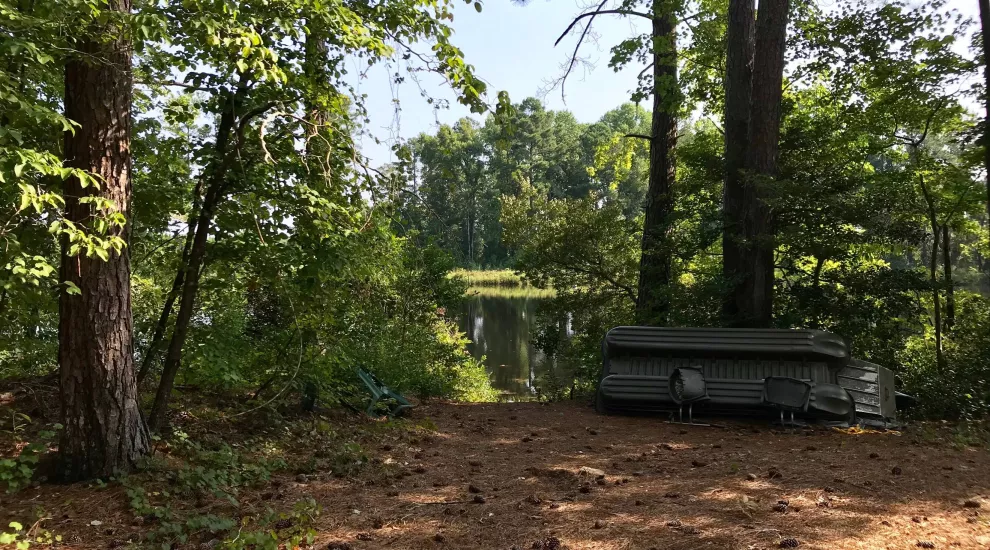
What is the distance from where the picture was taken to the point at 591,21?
11.2 m

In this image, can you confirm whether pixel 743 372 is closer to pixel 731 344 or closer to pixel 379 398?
pixel 731 344

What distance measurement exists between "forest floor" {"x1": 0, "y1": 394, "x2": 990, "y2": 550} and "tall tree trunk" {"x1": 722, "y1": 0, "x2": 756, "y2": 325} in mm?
3033

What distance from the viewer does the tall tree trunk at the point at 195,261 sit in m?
5.01

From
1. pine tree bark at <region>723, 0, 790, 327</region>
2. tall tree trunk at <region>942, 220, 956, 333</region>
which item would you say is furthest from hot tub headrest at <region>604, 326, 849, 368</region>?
tall tree trunk at <region>942, 220, 956, 333</region>

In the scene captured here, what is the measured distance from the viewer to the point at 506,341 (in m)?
25.3

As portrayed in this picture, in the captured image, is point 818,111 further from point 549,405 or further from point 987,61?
point 987,61

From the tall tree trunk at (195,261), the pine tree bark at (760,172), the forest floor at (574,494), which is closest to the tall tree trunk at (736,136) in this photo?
the pine tree bark at (760,172)

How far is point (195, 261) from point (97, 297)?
110 cm

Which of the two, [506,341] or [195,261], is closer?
[195,261]

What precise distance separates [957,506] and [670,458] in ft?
7.21

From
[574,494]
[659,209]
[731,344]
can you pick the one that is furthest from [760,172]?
[574,494]

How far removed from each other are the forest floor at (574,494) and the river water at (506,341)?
24.8ft

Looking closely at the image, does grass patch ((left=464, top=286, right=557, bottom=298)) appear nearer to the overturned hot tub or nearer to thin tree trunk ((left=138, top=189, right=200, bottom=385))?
the overturned hot tub

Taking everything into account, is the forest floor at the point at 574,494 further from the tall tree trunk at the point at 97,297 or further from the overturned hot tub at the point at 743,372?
the overturned hot tub at the point at 743,372
